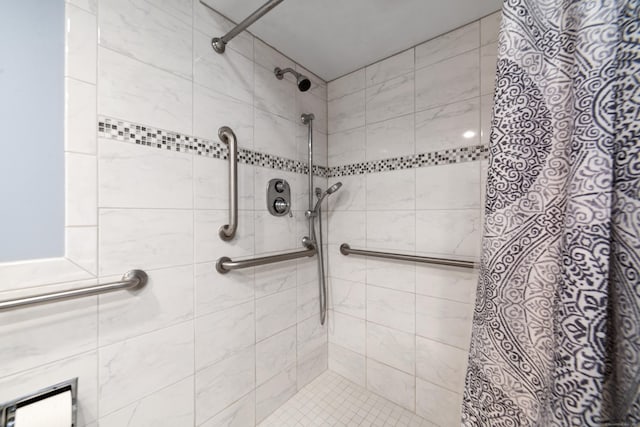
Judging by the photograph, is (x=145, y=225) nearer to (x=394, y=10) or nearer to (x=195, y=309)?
(x=195, y=309)

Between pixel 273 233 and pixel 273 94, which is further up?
pixel 273 94

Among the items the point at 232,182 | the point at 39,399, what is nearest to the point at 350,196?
the point at 232,182

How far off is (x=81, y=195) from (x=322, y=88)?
56.2 inches

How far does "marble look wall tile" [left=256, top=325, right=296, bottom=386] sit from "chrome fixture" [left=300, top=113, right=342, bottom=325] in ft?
0.86

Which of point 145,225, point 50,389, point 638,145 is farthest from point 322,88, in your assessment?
point 50,389

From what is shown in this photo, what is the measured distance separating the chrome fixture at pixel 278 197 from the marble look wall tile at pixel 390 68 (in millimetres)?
853

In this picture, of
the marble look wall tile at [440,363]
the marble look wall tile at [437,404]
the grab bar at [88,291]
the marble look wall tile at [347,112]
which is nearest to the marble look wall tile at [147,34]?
the grab bar at [88,291]

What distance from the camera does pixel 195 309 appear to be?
0.94m

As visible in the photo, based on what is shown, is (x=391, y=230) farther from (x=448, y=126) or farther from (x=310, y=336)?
(x=310, y=336)

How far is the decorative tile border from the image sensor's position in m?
0.78

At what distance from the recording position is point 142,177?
0.82 metres

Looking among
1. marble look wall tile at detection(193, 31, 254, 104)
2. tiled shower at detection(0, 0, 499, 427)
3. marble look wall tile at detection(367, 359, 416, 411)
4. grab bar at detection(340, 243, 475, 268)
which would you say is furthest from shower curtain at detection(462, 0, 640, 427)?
marble look wall tile at detection(193, 31, 254, 104)

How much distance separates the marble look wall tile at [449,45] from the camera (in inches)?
42.8

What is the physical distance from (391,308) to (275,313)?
67 cm
